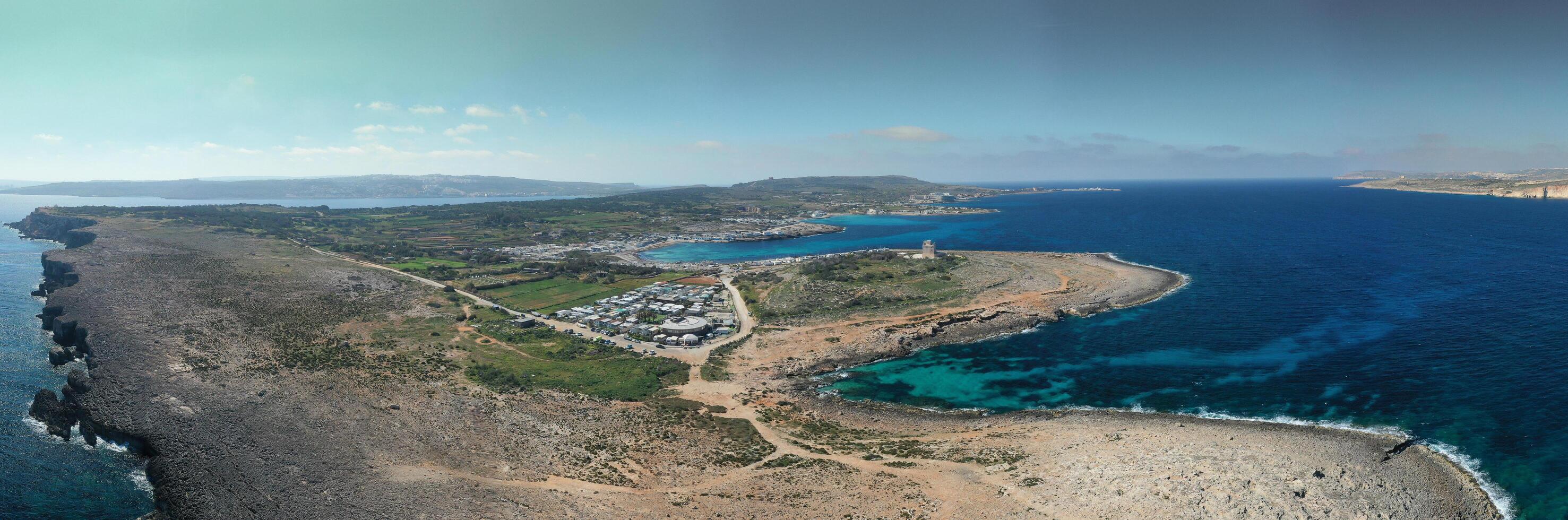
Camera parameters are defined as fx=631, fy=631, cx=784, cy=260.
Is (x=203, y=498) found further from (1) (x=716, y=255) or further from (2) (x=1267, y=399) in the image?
(1) (x=716, y=255)

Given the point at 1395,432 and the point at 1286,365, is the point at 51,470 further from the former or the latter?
the point at 1286,365

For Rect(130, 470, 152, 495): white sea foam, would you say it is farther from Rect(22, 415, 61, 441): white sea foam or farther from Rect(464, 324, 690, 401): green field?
Rect(464, 324, 690, 401): green field

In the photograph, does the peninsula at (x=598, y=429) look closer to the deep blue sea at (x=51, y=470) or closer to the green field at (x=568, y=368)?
the green field at (x=568, y=368)

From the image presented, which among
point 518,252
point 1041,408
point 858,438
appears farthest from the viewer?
point 518,252

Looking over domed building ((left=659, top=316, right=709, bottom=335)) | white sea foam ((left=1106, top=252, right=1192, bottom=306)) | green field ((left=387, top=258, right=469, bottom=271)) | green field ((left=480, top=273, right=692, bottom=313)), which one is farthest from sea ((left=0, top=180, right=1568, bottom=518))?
green field ((left=387, top=258, right=469, bottom=271))

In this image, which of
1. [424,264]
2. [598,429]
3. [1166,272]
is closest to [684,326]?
[598,429]

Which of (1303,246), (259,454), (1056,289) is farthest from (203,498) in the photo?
(1303,246)
